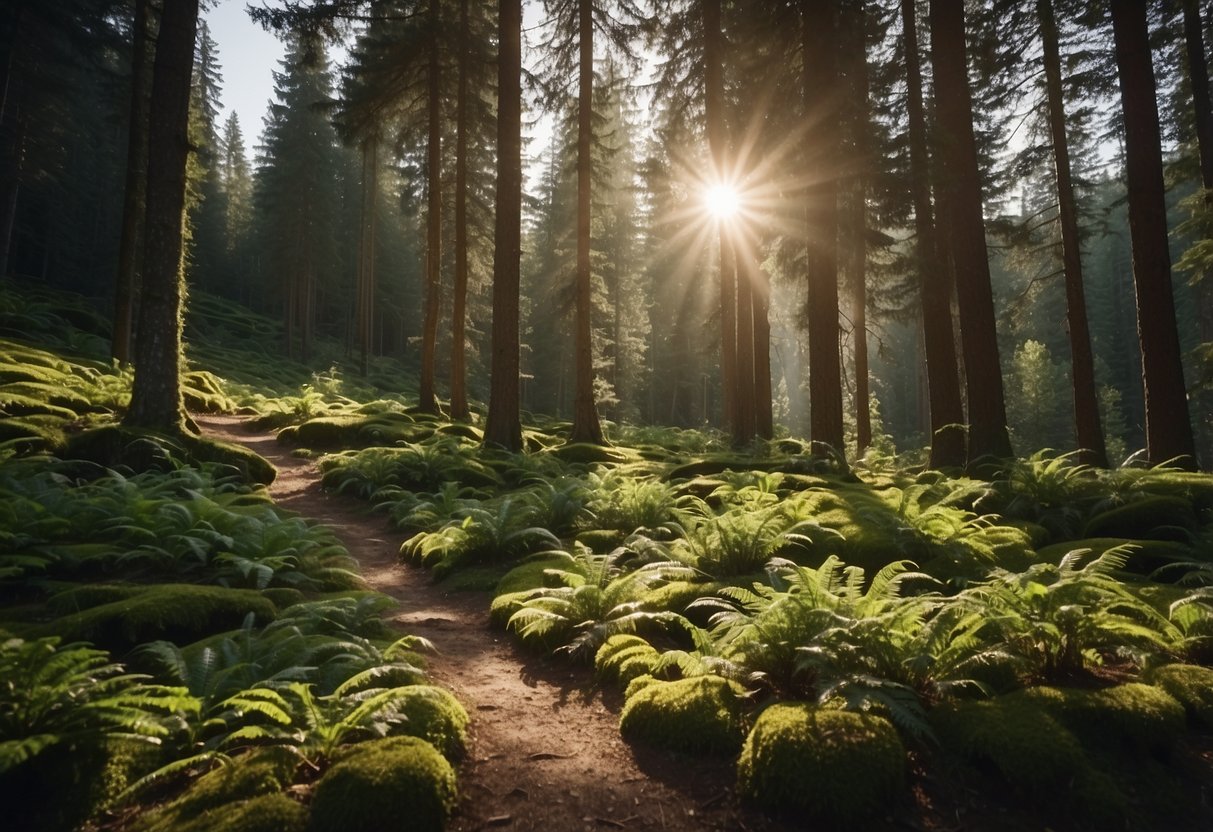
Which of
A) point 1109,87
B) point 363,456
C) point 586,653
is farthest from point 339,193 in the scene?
point 586,653

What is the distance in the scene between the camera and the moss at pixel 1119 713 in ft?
9.62

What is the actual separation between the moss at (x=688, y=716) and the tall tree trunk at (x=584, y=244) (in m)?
12.0

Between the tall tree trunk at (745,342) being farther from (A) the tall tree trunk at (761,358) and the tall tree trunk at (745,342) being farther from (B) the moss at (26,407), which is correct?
(B) the moss at (26,407)

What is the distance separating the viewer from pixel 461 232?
59.8 ft

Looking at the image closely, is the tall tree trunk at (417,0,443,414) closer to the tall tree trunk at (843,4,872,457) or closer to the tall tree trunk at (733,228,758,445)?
the tall tree trunk at (733,228,758,445)

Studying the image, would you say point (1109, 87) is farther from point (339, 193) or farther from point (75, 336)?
point (339, 193)

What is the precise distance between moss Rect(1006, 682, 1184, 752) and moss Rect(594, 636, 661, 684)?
209 cm

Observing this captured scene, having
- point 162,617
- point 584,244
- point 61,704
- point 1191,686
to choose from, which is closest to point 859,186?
point 584,244

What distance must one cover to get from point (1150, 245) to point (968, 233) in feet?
10.1

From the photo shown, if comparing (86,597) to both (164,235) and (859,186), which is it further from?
(859,186)

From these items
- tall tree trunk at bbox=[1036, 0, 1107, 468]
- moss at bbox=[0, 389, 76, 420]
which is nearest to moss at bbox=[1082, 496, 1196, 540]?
tall tree trunk at bbox=[1036, 0, 1107, 468]

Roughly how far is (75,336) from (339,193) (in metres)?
32.4

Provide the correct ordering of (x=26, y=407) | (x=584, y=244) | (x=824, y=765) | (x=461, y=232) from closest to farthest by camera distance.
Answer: (x=824, y=765), (x=26, y=407), (x=584, y=244), (x=461, y=232)

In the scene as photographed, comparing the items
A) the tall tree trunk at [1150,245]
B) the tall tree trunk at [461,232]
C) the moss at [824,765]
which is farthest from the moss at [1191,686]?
the tall tree trunk at [461,232]
